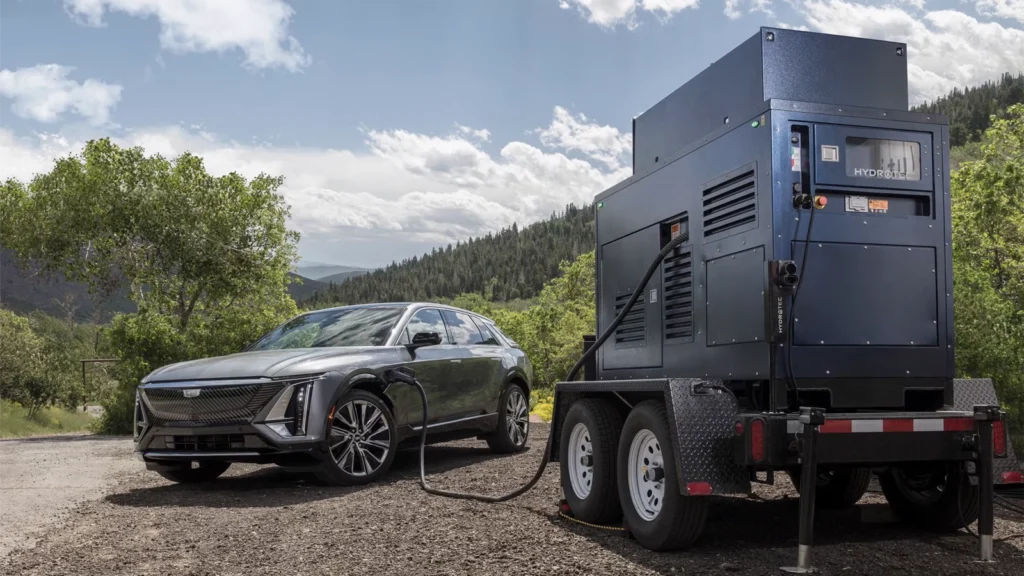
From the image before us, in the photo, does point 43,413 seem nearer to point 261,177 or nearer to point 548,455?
point 261,177

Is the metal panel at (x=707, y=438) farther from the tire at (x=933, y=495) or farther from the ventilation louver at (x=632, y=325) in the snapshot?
the ventilation louver at (x=632, y=325)

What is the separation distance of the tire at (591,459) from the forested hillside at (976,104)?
117m

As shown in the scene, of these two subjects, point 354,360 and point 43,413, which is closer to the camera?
point 354,360

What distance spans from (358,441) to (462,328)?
2530mm

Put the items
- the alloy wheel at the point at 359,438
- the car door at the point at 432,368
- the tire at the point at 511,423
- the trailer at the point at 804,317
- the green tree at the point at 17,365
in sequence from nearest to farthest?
the trailer at the point at 804,317, the alloy wheel at the point at 359,438, the car door at the point at 432,368, the tire at the point at 511,423, the green tree at the point at 17,365

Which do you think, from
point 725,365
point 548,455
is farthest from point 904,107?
point 548,455

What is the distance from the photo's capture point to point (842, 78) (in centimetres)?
588

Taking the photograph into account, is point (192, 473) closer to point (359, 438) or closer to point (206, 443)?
point (206, 443)

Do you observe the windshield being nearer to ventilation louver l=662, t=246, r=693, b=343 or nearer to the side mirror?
the side mirror

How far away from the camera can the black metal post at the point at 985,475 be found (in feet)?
16.9

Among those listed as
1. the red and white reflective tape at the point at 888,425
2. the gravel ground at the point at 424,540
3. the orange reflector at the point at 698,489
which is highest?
the red and white reflective tape at the point at 888,425

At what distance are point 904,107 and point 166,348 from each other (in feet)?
57.1

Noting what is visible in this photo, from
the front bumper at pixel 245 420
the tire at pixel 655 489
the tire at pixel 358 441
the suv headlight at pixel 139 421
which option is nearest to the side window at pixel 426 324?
the tire at pixel 358 441

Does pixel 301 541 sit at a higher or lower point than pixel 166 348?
lower
